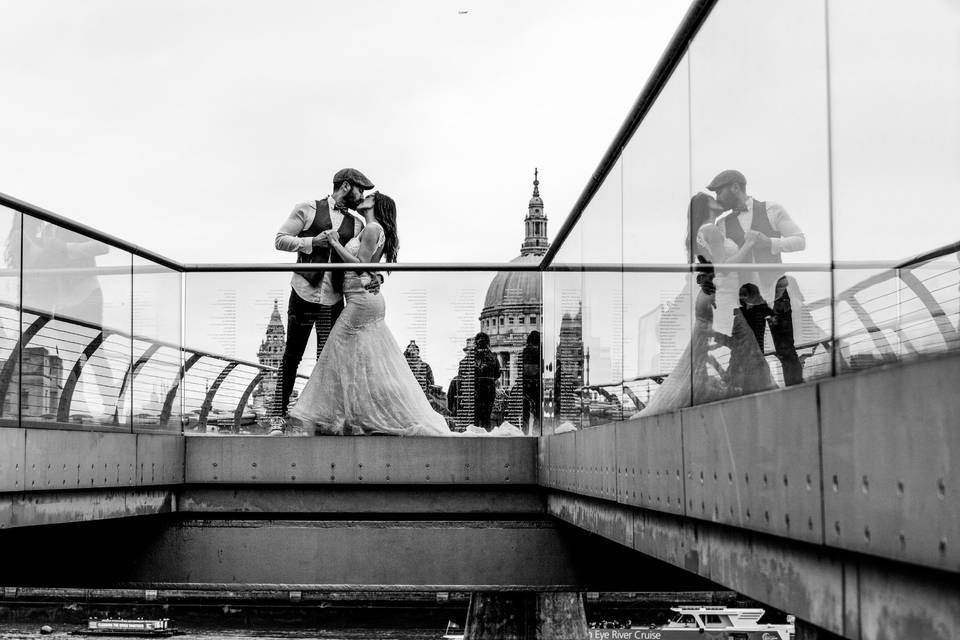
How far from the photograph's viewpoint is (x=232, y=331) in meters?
11.5

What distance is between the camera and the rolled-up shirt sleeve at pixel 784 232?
3615mm

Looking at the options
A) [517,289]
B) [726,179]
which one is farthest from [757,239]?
[517,289]

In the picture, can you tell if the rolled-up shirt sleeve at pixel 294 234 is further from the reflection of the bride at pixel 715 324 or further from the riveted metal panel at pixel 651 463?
the reflection of the bride at pixel 715 324

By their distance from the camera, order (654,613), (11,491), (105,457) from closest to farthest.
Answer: (11,491)
(105,457)
(654,613)

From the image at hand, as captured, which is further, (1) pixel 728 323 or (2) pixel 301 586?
(2) pixel 301 586

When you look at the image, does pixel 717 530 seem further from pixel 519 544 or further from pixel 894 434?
pixel 519 544

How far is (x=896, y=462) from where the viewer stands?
275 cm

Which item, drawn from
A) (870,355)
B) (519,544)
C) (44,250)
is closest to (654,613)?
(519,544)

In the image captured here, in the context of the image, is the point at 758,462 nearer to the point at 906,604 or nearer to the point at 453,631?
the point at 906,604

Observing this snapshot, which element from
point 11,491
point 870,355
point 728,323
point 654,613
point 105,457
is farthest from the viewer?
point 654,613

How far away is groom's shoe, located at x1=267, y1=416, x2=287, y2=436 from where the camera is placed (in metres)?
11.4

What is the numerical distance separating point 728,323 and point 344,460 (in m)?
7.08

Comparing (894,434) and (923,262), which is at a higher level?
(923,262)

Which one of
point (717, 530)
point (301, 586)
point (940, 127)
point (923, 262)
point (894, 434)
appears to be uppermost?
point (940, 127)
